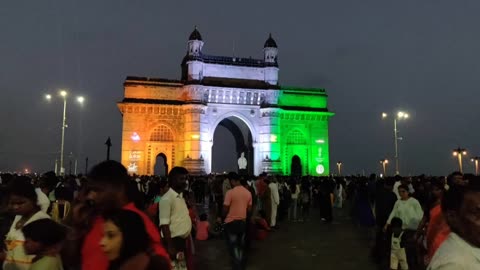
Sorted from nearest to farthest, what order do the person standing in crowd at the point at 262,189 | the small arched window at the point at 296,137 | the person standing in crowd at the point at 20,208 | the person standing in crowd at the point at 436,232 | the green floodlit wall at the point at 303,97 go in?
the person standing in crowd at the point at 20,208 < the person standing in crowd at the point at 436,232 < the person standing in crowd at the point at 262,189 < the small arched window at the point at 296,137 < the green floodlit wall at the point at 303,97

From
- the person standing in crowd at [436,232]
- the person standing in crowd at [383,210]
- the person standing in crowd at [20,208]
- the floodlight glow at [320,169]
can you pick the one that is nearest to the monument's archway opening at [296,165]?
the floodlight glow at [320,169]

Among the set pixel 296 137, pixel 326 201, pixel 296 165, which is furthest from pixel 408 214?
pixel 296 165

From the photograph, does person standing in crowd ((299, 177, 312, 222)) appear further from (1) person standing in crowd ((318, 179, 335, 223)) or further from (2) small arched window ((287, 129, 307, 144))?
(2) small arched window ((287, 129, 307, 144))

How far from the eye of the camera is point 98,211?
380cm

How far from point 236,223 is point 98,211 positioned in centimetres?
413

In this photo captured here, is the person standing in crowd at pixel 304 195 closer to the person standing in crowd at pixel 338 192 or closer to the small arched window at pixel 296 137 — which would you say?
the person standing in crowd at pixel 338 192

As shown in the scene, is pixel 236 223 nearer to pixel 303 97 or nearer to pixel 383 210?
pixel 383 210

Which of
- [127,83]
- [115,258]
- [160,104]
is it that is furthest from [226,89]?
[115,258]

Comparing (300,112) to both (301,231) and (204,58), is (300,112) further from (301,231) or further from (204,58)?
(301,231)

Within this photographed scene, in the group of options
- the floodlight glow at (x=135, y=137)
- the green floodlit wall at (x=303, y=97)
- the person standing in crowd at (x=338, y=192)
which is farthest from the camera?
the green floodlit wall at (x=303, y=97)

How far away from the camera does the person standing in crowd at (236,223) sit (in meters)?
7.57

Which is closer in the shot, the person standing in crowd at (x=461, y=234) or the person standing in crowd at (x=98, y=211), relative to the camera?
the person standing in crowd at (x=461, y=234)

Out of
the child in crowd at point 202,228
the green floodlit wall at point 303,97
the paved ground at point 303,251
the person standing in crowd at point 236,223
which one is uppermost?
the green floodlit wall at point 303,97

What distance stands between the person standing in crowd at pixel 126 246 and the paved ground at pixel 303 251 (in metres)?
6.77
